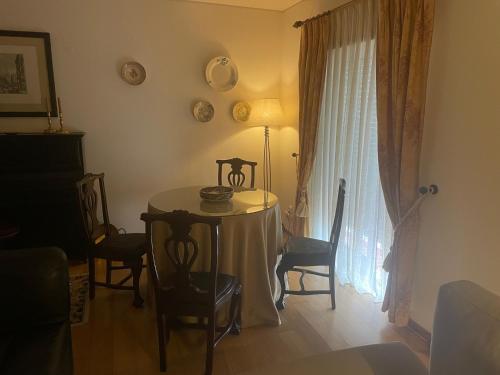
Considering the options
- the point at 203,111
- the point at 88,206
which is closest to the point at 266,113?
the point at 203,111

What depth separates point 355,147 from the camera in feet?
9.18

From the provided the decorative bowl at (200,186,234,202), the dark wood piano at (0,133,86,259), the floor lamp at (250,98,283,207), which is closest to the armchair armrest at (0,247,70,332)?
the decorative bowl at (200,186,234,202)

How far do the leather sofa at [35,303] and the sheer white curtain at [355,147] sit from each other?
6.81ft

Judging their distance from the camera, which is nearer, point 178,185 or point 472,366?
point 472,366

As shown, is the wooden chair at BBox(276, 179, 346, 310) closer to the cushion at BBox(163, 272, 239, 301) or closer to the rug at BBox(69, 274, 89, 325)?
the cushion at BBox(163, 272, 239, 301)

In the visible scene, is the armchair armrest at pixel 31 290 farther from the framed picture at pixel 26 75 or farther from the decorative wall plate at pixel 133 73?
the decorative wall plate at pixel 133 73

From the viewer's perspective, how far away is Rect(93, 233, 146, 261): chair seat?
2549mm

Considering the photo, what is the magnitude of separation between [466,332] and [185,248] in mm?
1257

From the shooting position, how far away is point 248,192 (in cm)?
292

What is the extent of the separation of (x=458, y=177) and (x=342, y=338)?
1235mm

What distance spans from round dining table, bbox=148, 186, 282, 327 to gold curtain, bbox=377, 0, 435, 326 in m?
0.78

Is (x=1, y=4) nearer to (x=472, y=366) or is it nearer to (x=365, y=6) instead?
(x=365, y=6)

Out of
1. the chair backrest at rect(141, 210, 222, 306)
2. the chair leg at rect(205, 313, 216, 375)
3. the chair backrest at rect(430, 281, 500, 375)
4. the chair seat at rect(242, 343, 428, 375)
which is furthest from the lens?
the chair leg at rect(205, 313, 216, 375)

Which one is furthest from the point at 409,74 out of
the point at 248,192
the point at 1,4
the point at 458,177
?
the point at 1,4
